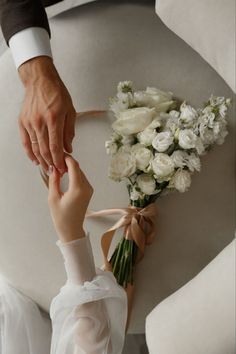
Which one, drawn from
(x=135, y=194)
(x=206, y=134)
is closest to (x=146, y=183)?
(x=135, y=194)

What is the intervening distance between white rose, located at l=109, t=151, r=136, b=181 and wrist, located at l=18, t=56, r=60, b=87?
183 mm

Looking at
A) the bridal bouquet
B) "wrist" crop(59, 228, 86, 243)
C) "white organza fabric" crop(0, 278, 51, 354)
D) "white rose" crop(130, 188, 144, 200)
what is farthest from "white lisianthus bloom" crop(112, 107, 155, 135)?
"white organza fabric" crop(0, 278, 51, 354)

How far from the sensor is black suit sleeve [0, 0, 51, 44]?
104cm

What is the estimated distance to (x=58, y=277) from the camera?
1.10 metres

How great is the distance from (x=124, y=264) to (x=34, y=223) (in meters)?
0.19

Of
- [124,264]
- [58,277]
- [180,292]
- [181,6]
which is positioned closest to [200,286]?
[180,292]

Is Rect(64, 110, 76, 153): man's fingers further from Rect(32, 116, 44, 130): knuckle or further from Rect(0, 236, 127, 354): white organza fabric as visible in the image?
Rect(0, 236, 127, 354): white organza fabric

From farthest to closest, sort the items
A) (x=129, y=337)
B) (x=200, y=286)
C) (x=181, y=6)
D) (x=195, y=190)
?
(x=129, y=337) < (x=195, y=190) < (x=181, y=6) < (x=200, y=286)

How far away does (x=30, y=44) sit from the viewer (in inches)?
41.1

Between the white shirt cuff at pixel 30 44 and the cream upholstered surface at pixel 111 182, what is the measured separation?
66 mm

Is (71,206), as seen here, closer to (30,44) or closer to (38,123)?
(38,123)

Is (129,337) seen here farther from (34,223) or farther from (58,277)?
(34,223)

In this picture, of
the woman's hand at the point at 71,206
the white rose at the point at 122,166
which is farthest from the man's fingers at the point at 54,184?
the white rose at the point at 122,166

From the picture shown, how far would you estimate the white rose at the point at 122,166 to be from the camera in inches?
39.1
